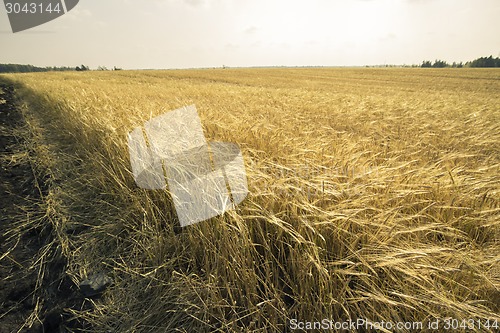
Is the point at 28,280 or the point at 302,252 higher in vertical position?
the point at 302,252

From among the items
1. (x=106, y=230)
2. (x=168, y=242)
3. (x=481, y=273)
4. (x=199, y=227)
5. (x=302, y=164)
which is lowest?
(x=106, y=230)

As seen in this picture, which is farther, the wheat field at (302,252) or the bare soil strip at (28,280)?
the bare soil strip at (28,280)

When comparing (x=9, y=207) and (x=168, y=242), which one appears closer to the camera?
(x=168, y=242)

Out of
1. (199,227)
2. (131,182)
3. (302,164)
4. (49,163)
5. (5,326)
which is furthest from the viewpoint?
(49,163)

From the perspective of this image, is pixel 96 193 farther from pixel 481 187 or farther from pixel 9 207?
pixel 481 187

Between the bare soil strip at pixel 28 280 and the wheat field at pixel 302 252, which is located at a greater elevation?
the wheat field at pixel 302 252

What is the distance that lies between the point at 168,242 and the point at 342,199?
100cm

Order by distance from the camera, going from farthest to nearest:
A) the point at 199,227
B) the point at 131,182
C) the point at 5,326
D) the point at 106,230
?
1. the point at 131,182
2. the point at 106,230
3. the point at 199,227
4. the point at 5,326

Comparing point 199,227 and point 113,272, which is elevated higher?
point 199,227

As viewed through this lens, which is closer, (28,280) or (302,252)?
(302,252)

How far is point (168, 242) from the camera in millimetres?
→ 1346

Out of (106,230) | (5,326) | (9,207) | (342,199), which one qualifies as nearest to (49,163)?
(9,207)

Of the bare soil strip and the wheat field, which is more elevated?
the wheat field

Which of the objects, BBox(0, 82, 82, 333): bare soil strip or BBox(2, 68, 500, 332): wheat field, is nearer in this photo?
BBox(2, 68, 500, 332): wheat field
